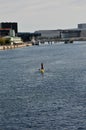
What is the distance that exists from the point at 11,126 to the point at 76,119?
19.8ft

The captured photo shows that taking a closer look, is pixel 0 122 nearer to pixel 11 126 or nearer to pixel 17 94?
pixel 11 126

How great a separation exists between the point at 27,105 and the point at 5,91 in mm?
12620

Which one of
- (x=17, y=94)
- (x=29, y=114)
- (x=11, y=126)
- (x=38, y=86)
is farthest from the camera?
(x=38, y=86)

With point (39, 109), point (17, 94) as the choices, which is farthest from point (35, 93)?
point (39, 109)

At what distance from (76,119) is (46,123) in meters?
2.88

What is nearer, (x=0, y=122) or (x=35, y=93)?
(x=0, y=122)

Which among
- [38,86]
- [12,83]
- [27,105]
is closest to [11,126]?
[27,105]

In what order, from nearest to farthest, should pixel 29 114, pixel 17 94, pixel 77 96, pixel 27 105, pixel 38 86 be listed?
pixel 29 114 < pixel 27 105 < pixel 77 96 < pixel 17 94 < pixel 38 86

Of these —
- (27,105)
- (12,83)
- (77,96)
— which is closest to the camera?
(27,105)

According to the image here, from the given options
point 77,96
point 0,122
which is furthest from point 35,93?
point 0,122

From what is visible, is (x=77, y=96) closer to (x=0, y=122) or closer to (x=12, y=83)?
(x=0, y=122)

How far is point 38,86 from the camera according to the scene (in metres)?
73.9

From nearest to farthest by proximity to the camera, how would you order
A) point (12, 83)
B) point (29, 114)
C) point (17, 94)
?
1. point (29, 114)
2. point (17, 94)
3. point (12, 83)

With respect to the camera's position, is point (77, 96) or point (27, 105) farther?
point (77, 96)
